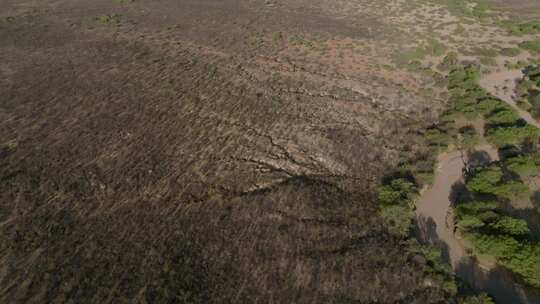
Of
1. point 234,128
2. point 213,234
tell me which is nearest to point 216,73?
point 234,128

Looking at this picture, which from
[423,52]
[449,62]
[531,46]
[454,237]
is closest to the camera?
[454,237]

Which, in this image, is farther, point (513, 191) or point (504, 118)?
point (504, 118)

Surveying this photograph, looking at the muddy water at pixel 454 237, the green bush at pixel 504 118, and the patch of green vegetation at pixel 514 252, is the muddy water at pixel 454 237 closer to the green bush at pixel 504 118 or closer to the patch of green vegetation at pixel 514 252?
the patch of green vegetation at pixel 514 252

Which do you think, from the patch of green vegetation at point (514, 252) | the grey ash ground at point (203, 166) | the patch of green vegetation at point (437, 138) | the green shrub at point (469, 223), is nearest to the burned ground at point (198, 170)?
the grey ash ground at point (203, 166)

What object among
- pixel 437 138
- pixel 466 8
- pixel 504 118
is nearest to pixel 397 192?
pixel 437 138

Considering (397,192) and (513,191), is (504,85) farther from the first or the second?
(397,192)

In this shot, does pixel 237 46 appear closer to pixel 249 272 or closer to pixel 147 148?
pixel 147 148

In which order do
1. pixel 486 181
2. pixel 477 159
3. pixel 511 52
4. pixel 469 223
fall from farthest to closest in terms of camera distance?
pixel 511 52
pixel 477 159
pixel 486 181
pixel 469 223

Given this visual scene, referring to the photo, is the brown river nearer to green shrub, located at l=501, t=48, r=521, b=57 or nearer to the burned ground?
the burned ground

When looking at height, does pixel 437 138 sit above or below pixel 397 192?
above
